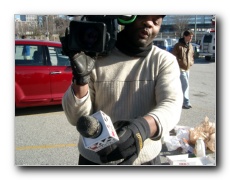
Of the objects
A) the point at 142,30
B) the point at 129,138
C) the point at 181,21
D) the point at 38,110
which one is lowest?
the point at 38,110

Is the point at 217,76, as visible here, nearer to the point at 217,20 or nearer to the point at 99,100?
the point at 217,20

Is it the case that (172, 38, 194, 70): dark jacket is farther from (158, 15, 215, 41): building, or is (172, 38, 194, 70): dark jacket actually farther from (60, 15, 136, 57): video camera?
(60, 15, 136, 57): video camera

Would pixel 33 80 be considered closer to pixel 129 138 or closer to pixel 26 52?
pixel 26 52

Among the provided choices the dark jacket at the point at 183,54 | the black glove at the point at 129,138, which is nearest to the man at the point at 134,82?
the black glove at the point at 129,138

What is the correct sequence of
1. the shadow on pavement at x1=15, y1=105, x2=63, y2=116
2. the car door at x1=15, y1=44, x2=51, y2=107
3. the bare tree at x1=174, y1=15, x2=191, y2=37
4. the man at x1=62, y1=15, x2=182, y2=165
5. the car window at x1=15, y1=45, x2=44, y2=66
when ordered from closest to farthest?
the man at x1=62, y1=15, x2=182, y2=165 < the bare tree at x1=174, y1=15, x2=191, y2=37 < the car window at x1=15, y1=45, x2=44, y2=66 < the car door at x1=15, y1=44, x2=51, y2=107 < the shadow on pavement at x1=15, y1=105, x2=63, y2=116

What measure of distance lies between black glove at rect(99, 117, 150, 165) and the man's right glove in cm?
18

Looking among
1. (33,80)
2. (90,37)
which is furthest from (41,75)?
(90,37)

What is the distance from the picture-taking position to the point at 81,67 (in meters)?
0.88

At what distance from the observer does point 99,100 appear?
3.49ft

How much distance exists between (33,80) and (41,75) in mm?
116

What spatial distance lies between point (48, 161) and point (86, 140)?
5.97 feet

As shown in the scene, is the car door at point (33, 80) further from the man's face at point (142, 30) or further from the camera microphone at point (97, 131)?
the camera microphone at point (97, 131)

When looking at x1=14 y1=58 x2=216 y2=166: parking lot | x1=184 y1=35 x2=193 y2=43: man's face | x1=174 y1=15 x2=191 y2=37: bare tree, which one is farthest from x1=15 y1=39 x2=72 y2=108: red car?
x1=184 y1=35 x2=193 y2=43: man's face

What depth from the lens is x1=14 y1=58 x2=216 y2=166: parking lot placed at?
2.54 m
